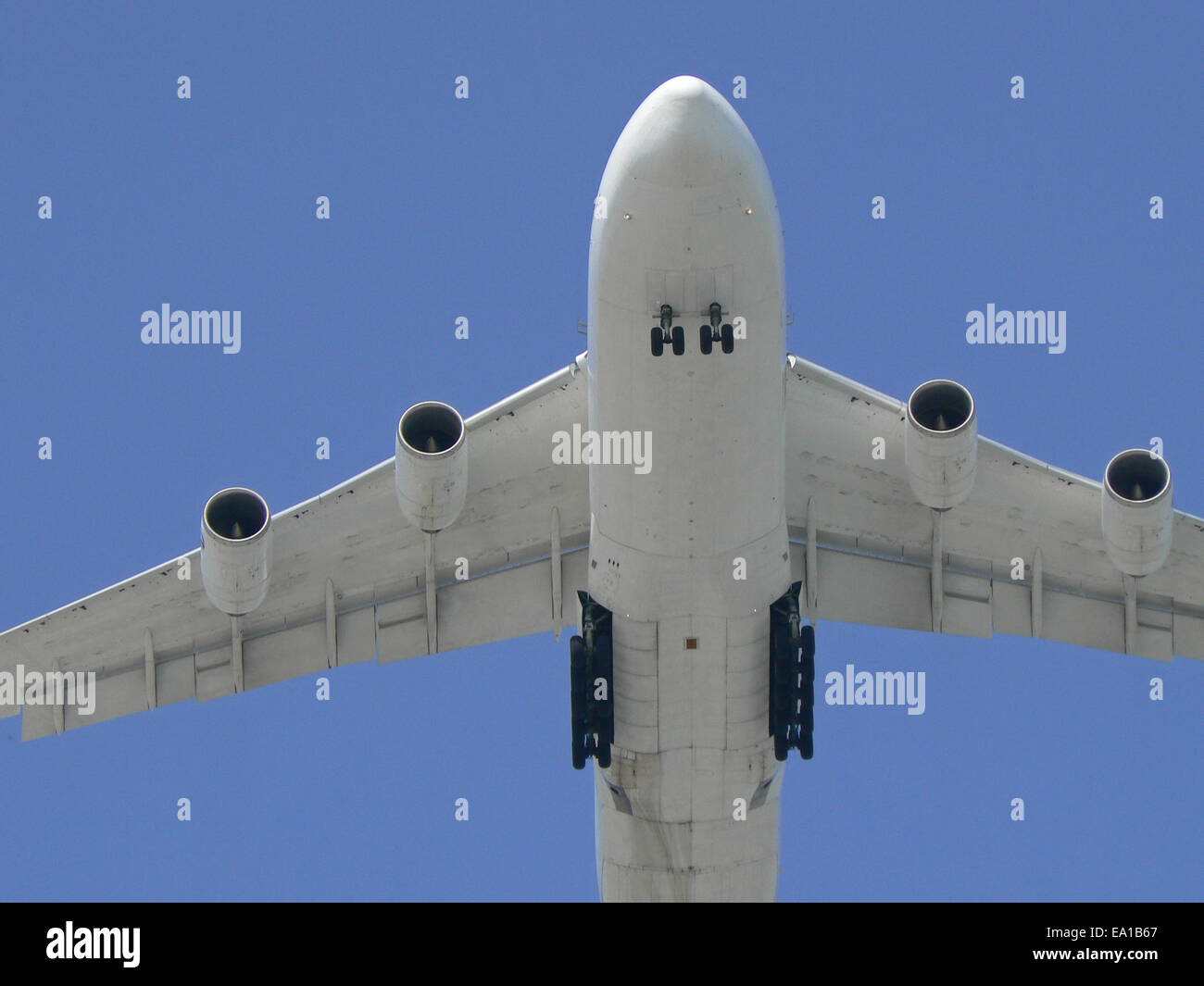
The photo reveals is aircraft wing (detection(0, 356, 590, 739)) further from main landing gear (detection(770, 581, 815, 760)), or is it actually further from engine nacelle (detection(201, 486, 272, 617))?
main landing gear (detection(770, 581, 815, 760))

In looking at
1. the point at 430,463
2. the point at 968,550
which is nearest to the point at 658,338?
the point at 430,463

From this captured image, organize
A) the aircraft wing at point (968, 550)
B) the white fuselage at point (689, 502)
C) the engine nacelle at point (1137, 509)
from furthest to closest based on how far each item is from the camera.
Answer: the aircraft wing at point (968, 550) → the engine nacelle at point (1137, 509) → the white fuselage at point (689, 502)

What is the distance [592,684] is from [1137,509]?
6.50m

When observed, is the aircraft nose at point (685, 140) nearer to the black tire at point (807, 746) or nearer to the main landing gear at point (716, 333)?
the main landing gear at point (716, 333)

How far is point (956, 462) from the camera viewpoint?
33.2 meters

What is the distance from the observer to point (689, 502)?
106 ft

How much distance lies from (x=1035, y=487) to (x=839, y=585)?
104 inches

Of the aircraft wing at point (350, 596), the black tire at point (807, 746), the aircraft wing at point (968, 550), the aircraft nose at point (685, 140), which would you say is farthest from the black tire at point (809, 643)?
the aircraft nose at point (685, 140)

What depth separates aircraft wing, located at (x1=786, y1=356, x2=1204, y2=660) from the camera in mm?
35406

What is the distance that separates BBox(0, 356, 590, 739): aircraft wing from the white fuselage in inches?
77.6

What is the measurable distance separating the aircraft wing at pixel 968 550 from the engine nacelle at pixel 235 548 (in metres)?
6.34

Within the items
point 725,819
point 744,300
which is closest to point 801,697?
point 725,819

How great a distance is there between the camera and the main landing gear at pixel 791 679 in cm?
3388

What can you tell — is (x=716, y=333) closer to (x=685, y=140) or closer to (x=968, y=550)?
(x=685, y=140)
